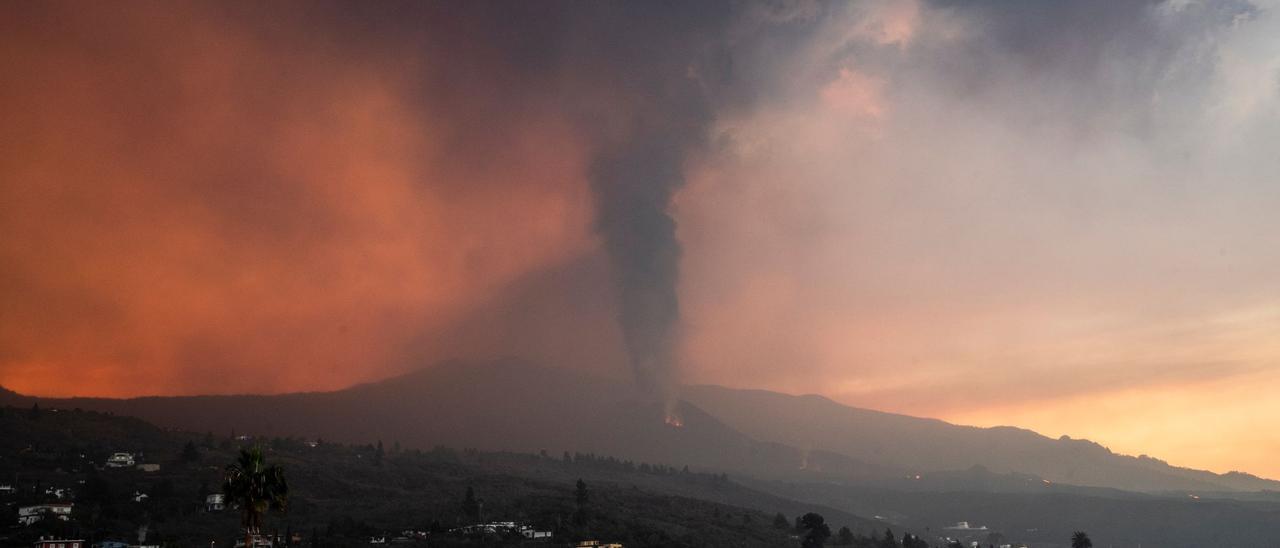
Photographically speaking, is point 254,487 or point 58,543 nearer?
point 254,487

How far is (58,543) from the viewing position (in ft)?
570

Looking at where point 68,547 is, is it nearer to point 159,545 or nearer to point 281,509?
point 159,545

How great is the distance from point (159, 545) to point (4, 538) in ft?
107

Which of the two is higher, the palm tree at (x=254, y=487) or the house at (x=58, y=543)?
the palm tree at (x=254, y=487)

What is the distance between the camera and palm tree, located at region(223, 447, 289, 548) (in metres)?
93.8

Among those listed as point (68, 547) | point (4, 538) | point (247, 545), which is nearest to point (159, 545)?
point (68, 547)

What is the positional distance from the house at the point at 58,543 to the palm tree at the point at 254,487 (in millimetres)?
101184

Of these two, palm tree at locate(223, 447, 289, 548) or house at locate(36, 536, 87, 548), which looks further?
house at locate(36, 536, 87, 548)

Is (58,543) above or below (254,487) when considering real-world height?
below

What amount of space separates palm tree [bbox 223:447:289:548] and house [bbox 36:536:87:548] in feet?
332

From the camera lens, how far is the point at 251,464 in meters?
94.6

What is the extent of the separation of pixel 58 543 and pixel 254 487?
107 meters

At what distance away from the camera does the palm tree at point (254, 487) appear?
308 feet

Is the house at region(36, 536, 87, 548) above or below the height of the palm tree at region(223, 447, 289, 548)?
below
